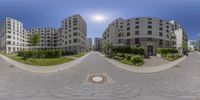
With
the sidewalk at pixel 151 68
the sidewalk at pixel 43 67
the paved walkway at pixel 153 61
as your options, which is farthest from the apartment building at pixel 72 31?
the paved walkway at pixel 153 61

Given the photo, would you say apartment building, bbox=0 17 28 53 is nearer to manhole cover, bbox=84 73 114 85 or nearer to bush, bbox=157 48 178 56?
manhole cover, bbox=84 73 114 85

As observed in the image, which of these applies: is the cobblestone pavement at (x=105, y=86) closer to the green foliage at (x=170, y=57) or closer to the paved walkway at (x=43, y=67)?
the paved walkway at (x=43, y=67)

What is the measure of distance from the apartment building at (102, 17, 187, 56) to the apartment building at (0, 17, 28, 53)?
3711mm

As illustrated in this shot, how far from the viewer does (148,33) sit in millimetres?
7699

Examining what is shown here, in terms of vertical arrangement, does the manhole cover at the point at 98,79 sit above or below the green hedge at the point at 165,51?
below

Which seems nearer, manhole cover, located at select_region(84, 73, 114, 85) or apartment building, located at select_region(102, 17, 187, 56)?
manhole cover, located at select_region(84, 73, 114, 85)

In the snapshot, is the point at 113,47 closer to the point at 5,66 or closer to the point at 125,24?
the point at 125,24

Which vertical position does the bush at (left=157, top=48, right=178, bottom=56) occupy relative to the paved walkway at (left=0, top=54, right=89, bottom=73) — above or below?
above

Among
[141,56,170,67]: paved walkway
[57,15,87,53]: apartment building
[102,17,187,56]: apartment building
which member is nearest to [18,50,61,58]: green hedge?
[57,15,87,53]: apartment building

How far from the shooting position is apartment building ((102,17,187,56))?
733cm

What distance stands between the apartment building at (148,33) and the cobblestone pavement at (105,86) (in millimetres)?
1337

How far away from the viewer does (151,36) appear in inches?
291

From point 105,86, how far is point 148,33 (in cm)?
330

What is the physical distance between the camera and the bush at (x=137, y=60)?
743cm
